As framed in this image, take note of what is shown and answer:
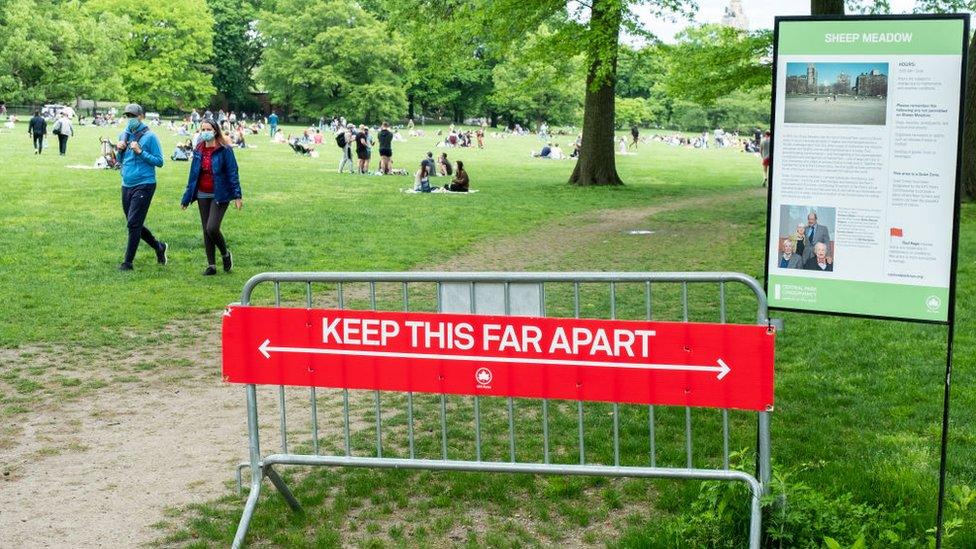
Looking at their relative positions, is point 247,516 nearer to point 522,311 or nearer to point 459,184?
point 522,311

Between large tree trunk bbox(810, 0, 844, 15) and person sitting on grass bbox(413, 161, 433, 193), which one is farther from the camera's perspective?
person sitting on grass bbox(413, 161, 433, 193)

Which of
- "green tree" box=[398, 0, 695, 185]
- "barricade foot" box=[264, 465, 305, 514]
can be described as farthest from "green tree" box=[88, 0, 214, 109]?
"barricade foot" box=[264, 465, 305, 514]

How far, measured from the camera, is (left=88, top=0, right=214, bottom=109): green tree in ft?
295

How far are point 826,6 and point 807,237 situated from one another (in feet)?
55.9

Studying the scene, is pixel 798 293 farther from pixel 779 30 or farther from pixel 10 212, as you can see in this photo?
pixel 10 212

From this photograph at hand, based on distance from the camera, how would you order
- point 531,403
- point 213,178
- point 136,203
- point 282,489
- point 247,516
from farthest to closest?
point 136,203, point 213,178, point 531,403, point 282,489, point 247,516

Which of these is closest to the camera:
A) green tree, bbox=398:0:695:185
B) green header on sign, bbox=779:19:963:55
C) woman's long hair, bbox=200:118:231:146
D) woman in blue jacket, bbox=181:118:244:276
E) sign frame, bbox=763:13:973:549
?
sign frame, bbox=763:13:973:549

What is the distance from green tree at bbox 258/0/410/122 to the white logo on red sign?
8318 cm

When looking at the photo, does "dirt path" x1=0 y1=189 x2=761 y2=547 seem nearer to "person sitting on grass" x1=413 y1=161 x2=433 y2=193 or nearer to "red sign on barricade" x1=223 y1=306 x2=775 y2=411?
"red sign on barricade" x1=223 y1=306 x2=775 y2=411

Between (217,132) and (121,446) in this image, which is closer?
(121,446)

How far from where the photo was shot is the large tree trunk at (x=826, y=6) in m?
21.1

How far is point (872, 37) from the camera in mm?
5121

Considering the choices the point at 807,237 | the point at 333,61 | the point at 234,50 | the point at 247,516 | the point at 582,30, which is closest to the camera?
the point at 247,516

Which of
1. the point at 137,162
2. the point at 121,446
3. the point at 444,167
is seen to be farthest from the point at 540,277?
the point at 444,167
